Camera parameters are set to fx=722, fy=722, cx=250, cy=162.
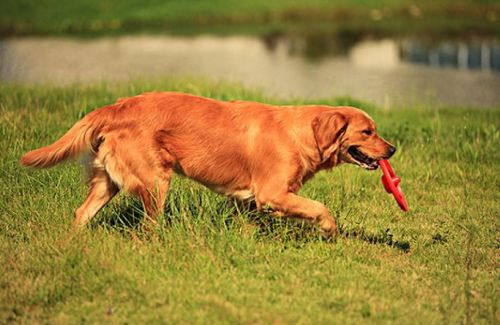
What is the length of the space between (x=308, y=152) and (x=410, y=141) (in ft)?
14.1

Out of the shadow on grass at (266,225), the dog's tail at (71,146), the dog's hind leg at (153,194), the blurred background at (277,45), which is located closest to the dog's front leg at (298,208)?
the shadow on grass at (266,225)

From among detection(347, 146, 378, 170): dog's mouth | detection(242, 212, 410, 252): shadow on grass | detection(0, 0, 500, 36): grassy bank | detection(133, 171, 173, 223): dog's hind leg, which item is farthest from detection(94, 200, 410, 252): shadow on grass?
detection(0, 0, 500, 36): grassy bank

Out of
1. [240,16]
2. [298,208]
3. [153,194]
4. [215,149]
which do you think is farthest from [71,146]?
[240,16]

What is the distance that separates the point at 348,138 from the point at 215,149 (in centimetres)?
115

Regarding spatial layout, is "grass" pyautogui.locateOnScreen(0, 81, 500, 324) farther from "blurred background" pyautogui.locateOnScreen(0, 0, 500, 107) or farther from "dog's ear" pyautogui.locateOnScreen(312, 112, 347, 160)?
"blurred background" pyautogui.locateOnScreen(0, 0, 500, 107)

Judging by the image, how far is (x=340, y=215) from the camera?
703cm

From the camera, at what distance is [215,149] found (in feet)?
20.2

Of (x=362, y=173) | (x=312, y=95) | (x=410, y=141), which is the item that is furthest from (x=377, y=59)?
(x=362, y=173)

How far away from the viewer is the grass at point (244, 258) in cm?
490

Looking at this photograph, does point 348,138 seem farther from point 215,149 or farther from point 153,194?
point 153,194

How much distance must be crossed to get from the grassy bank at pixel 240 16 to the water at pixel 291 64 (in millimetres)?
3190

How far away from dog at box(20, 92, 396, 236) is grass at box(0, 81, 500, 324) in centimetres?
23

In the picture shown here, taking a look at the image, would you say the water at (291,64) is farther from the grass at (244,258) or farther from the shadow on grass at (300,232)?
the shadow on grass at (300,232)

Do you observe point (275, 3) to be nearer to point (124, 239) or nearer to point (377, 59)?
point (377, 59)
